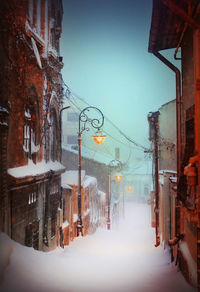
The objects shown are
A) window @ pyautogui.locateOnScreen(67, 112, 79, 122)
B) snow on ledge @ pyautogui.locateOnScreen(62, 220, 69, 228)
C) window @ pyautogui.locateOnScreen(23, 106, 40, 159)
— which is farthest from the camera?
window @ pyautogui.locateOnScreen(67, 112, 79, 122)

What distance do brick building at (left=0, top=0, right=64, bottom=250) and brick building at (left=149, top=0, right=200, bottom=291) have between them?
468 centimetres

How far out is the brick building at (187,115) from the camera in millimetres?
6008

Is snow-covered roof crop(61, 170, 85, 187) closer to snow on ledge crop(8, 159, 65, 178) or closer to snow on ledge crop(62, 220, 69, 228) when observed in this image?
snow on ledge crop(62, 220, 69, 228)

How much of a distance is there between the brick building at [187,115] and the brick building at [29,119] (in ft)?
15.4

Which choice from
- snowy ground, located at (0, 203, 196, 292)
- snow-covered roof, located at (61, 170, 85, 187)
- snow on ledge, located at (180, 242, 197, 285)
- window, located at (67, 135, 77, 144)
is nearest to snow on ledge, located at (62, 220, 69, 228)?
snow-covered roof, located at (61, 170, 85, 187)

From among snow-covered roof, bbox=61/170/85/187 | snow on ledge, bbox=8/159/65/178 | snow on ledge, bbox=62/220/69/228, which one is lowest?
snow on ledge, bbox=62/220/69/228

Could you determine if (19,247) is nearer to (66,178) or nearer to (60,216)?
(60,216)

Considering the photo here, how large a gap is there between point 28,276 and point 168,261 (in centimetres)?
572

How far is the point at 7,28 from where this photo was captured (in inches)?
355

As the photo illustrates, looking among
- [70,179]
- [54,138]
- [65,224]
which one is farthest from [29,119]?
[70,179]

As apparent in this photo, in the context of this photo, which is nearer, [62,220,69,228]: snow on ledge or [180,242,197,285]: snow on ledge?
[180,242,197,285]: snow on ledge

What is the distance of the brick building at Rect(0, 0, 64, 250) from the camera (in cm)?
906

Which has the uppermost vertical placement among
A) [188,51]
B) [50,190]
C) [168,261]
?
[188,51]

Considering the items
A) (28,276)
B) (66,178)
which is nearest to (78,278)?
(28,276)
